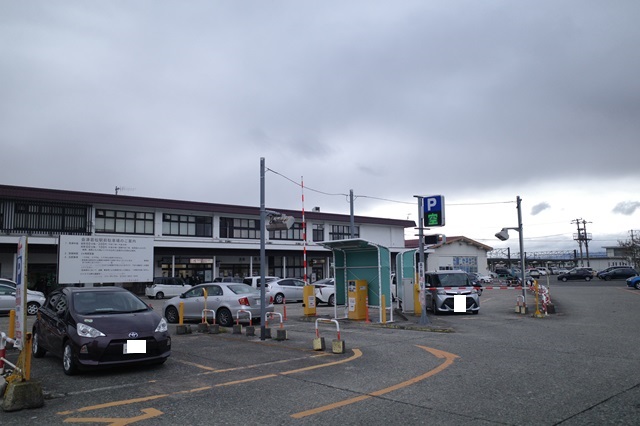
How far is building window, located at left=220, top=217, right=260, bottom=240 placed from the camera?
42875mm

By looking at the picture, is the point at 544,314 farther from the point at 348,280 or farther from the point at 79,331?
the point at 79,331

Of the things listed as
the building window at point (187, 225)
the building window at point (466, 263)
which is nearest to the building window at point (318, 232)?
the building window at point (187, 225)

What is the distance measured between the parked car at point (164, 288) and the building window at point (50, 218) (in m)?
6.18

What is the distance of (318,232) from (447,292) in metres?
29.4

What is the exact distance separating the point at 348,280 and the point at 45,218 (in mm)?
25103

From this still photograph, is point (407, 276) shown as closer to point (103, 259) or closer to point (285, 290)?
point (285, 290)

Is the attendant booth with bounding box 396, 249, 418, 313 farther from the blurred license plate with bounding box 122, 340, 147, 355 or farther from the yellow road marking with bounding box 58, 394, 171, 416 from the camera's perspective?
the yellow road marking with bounding box 58, 394, 171, 416

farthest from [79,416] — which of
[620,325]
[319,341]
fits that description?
[620,325]

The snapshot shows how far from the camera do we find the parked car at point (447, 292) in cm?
1948

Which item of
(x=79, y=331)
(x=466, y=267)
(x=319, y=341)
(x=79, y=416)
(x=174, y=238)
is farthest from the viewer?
(x=466, y=267)

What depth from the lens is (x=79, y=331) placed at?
8.34 meters

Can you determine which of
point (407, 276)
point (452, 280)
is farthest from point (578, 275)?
point (407, 276)

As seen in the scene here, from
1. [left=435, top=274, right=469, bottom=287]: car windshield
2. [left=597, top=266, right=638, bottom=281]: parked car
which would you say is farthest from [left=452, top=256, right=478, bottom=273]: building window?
[left=435, top=274, right=469, bottom=287]: car windshield

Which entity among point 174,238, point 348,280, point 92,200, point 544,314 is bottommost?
point 544,314
